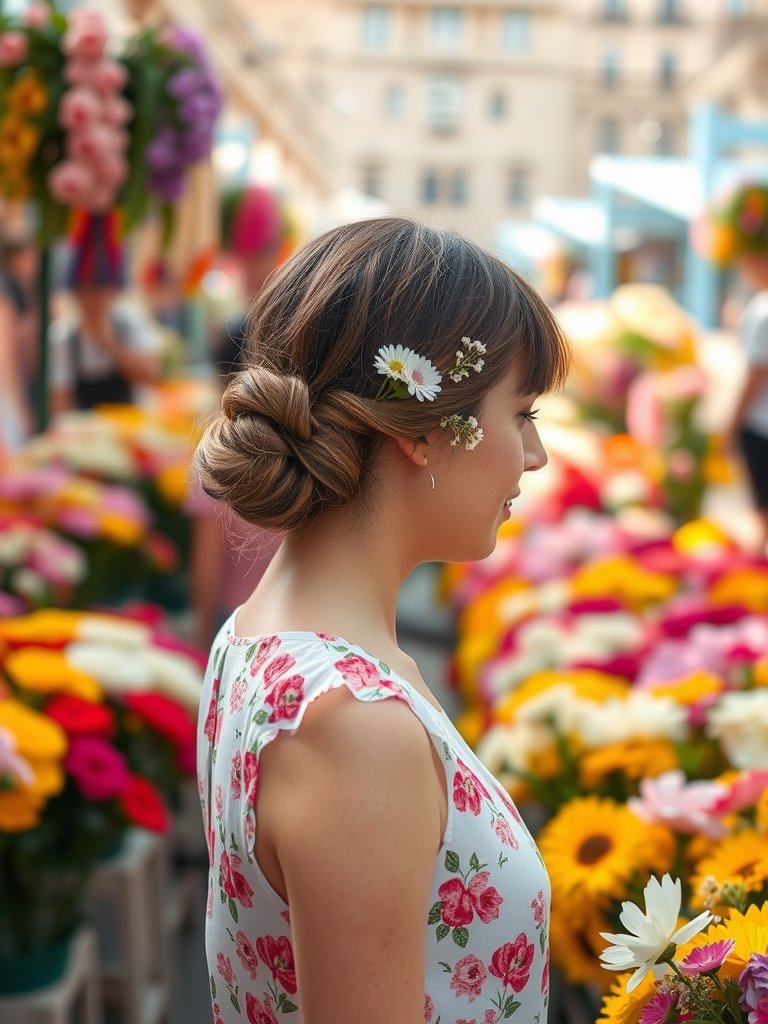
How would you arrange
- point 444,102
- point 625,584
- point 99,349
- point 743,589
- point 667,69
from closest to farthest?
point 743,589 → point 625,584 → point 99,349 → point 444,102 → point 667,69

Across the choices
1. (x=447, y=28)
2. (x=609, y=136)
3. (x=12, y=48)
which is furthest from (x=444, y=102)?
(x=12, y=48)

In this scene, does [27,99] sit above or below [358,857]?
above

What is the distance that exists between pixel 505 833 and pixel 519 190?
172ft

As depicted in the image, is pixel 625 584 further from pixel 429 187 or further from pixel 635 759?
pixel 429 187

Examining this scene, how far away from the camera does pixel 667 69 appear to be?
57.0 meters

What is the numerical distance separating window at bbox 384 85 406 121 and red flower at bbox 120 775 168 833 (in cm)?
5486

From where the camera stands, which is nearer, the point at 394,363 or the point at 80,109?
the point at 394,363

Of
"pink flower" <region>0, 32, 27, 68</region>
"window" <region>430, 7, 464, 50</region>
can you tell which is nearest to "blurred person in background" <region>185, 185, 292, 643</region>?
"pink flower" <region>0, 32, 27, 68</region>

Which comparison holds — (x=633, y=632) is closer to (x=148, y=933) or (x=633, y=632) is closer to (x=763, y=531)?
(x=148, y=933)

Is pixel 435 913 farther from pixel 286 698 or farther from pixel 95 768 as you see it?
pixel 95 768

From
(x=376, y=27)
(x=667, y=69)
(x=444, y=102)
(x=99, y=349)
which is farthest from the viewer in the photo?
(x=667, y=69)

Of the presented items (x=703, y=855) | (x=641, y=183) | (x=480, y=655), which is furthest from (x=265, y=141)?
(x=703, y=855)

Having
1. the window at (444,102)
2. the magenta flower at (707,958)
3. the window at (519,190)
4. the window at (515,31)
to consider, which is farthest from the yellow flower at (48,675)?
the window at (515,31)

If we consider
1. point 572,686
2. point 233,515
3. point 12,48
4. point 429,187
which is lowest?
point 429,187
